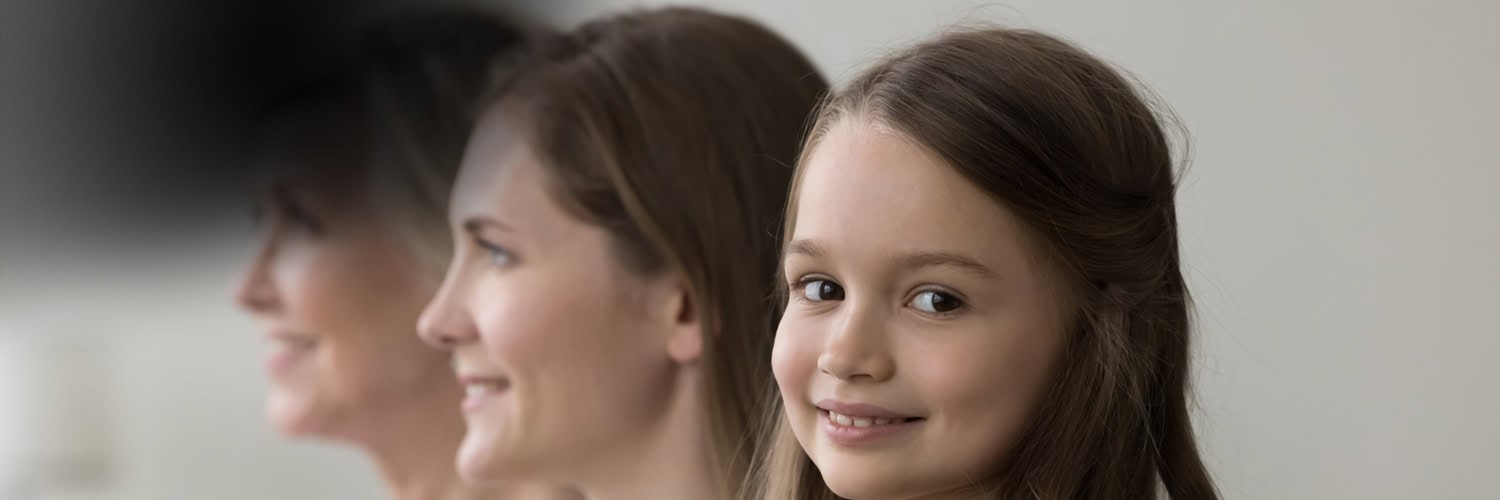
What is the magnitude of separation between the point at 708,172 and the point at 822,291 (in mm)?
479

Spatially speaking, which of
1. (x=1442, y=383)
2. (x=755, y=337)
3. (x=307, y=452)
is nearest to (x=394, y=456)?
(x=755, y=337)

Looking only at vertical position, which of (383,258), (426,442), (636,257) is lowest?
(426,442)

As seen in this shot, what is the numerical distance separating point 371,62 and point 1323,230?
151cm

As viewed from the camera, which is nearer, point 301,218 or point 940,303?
point 940,303

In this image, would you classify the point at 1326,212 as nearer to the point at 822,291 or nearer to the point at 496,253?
the point at 822,291

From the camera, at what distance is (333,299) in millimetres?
2674

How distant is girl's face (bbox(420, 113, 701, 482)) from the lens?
6.85 feet

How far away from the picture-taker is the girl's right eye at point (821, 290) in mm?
1575

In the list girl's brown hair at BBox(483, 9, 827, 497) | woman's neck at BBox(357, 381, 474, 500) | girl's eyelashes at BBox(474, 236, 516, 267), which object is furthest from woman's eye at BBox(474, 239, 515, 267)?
woman's neck at BBox(357, 381, 474, 500)

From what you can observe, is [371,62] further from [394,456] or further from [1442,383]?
[1442,383]

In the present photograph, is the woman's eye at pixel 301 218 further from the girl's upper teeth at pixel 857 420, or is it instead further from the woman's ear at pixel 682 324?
the girl's upper teeth at pixel 857 420

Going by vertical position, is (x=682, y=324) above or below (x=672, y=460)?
above

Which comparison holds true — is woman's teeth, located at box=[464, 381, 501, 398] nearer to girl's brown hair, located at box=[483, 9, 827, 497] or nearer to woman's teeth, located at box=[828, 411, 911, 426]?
girl's brown hair, located at box=[483, 9, 827, 497]

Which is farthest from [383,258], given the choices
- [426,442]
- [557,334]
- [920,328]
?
[920,328]
